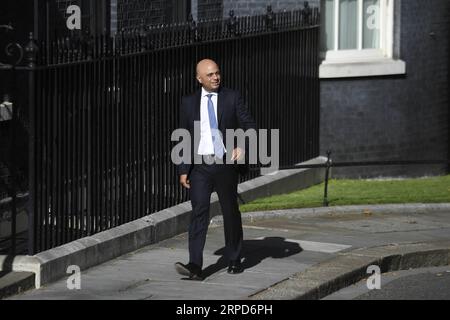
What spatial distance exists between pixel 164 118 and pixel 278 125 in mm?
3200

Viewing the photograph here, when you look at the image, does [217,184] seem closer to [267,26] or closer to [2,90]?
[2,90]

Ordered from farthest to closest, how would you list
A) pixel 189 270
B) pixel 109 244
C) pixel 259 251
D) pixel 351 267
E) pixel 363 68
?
pixel 363 68 → pixel 259 251 → pixel 109 244 → pixel 351 267 → pixel 189 270

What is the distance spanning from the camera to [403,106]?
18.2 m

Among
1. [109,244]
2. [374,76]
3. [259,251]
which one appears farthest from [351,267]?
[374,76]

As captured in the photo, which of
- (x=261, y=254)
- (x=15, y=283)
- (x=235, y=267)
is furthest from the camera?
(x=261, y=254)

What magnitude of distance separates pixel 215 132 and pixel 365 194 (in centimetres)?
561

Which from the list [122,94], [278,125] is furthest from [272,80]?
[122,94]

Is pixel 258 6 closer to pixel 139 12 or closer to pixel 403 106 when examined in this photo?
pixel 139 12

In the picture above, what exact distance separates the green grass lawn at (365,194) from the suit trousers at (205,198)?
→ 338 cm

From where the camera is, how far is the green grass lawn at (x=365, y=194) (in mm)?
15039

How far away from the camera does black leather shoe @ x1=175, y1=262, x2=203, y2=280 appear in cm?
1088

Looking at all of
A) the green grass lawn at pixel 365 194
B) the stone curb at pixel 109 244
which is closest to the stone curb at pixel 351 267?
the stone curb at pixel 109 244

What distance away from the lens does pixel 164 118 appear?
13477 millimetres

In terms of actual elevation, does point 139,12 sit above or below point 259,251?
above
